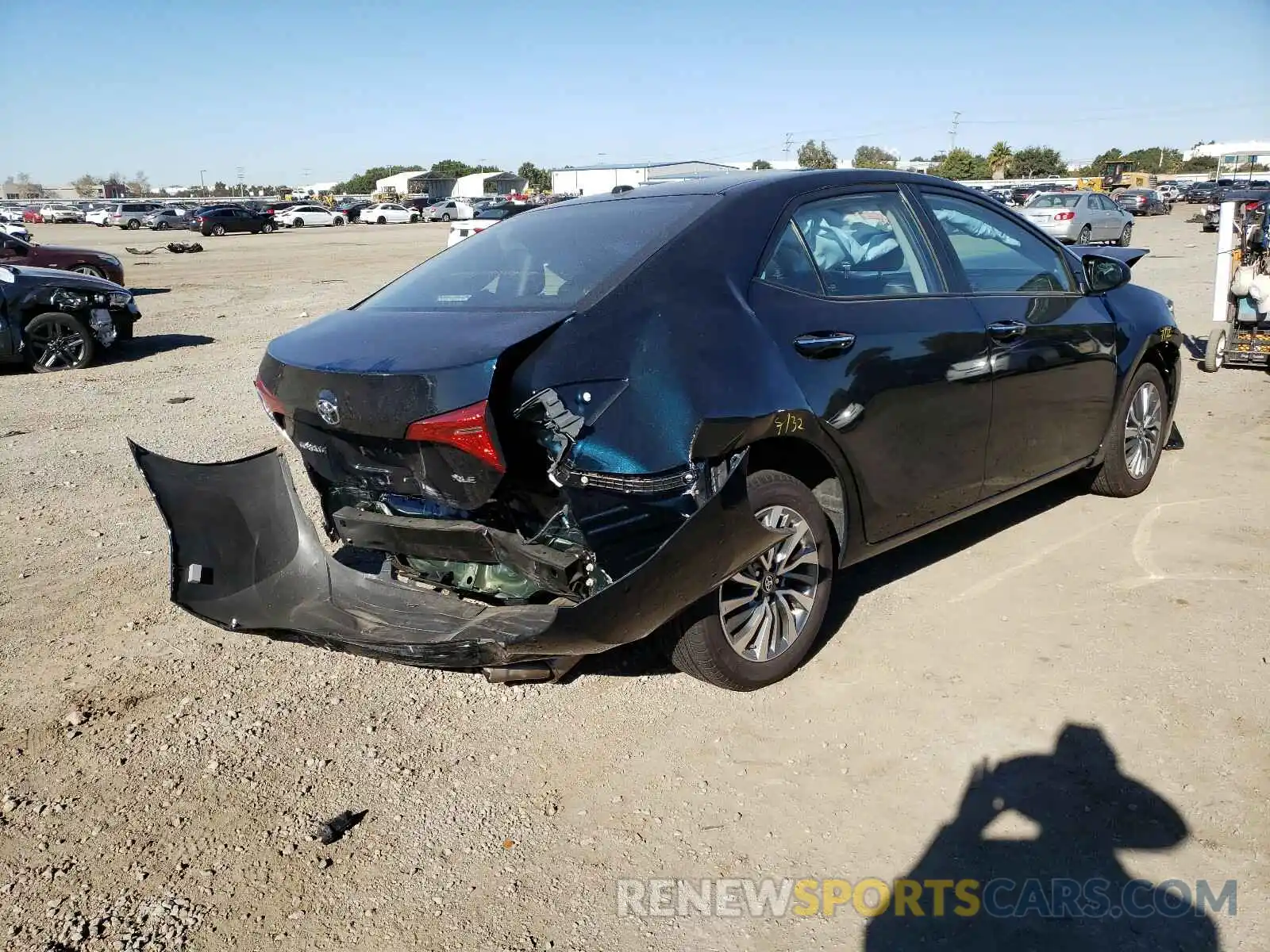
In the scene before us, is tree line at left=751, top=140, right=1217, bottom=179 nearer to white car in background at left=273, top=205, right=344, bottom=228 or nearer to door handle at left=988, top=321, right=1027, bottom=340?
white car in background at left=273, top=205, right=344, bottom=228

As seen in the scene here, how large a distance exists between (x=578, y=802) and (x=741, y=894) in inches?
24.4

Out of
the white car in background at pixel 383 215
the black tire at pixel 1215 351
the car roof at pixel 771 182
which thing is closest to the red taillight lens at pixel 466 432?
the car roof at pixel 771 182

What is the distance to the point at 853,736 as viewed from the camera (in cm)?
344

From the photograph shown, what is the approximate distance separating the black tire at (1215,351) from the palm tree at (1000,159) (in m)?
86.7

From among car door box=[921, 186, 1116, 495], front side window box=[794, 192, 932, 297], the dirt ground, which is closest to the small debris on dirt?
the dirt ground

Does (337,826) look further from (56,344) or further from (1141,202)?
(1141,202)

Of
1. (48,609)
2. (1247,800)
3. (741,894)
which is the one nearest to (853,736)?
(741,894)

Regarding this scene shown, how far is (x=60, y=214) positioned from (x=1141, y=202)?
60666mm

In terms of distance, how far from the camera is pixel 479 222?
24781 mm

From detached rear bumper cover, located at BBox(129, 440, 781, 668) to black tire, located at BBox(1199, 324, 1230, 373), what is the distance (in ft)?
26.3

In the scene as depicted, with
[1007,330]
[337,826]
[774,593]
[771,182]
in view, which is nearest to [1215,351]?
[1007,330]

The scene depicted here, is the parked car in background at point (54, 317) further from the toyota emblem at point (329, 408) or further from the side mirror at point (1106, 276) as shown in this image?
the side mirror at point (1106, 276)

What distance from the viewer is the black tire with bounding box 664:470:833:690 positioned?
340cm

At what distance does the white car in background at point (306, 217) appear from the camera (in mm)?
55531
